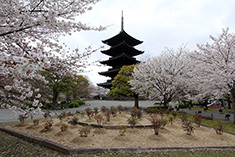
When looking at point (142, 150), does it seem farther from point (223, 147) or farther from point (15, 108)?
point (15, 108)

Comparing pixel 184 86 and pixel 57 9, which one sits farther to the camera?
pixel 184 86

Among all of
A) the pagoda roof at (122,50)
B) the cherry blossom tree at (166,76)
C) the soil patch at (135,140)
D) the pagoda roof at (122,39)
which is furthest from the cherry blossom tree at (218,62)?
the pagoda roof at (122,39)

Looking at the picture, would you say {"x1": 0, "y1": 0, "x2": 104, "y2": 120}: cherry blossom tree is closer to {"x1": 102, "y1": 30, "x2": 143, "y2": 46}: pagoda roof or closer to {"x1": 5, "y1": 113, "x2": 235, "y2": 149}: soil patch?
{"x1": 5, "y1": 113, "x2": 235, "y2": 149}: soil patch

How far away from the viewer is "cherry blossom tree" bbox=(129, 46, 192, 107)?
1198 cm

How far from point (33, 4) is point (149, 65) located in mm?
12049

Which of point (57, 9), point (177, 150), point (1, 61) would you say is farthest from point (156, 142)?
point (57, 9)

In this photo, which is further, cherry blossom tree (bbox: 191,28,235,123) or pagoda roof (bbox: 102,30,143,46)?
pagoda roof (bbox: 102,30,143,46)

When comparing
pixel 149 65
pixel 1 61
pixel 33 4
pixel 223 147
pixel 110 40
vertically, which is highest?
pixel 110 40

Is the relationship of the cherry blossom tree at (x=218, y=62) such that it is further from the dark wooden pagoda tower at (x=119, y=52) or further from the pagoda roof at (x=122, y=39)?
the pagoda roof at (x=122, y=39)

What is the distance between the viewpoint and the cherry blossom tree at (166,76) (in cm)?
1198

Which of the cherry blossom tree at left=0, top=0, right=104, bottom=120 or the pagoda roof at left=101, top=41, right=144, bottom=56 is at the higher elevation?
the pagoda roof at left=101, top=41, right=144, bottom=56

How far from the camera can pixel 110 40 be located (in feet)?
106

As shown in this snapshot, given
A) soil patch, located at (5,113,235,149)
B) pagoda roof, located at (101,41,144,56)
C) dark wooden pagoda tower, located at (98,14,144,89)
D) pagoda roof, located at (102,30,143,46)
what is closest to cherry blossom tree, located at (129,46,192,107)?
soil patch, located at (5,113,235,149)

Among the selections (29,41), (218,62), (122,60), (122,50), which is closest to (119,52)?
(122,50)
